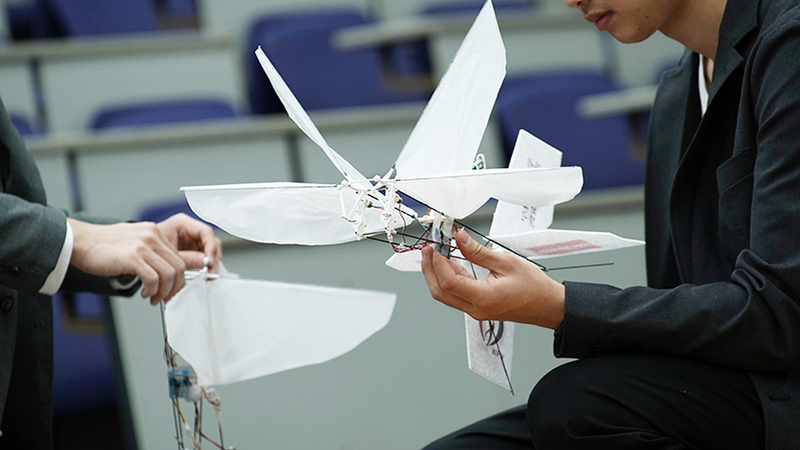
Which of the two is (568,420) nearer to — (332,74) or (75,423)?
(75,423)

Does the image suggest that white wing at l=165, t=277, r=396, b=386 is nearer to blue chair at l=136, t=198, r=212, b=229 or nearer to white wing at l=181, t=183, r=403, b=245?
white wing at l=181, t=183, r=403, b=245

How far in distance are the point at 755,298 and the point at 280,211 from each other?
1.51 ft

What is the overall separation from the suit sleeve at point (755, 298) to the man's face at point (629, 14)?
0.14m

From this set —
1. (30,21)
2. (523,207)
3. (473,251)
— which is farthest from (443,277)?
(30,21)

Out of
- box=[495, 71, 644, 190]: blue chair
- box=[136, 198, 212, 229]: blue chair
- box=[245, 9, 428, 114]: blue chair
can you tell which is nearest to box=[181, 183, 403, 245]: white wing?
box=[136, 198, 212, 229]: blue chair

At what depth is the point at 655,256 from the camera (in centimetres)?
113

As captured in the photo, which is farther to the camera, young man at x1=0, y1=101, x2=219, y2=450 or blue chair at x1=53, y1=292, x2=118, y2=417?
blue chair at x1=53, y1=292, x2=118, y2=417

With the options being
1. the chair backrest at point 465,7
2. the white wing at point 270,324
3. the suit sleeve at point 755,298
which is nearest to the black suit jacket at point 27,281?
the white wing at point 270,324

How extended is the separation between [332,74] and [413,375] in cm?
126

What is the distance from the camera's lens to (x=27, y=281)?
900 millimetres

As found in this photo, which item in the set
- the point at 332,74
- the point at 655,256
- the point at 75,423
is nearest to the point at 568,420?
the point at 655,256

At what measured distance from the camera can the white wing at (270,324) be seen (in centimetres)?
96

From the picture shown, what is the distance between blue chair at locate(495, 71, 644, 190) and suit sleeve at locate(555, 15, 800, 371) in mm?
1339

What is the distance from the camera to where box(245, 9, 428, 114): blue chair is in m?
2.46
